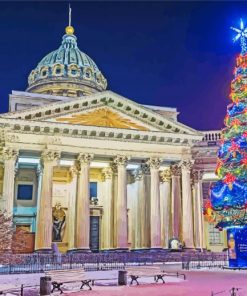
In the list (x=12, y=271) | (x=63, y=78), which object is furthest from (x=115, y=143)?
(x=63, y=78)

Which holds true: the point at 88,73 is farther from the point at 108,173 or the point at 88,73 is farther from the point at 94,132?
the point at 94,132

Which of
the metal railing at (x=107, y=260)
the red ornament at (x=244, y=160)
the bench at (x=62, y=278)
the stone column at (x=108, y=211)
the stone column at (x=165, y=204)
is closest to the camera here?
the bench at (x=62, y=278)

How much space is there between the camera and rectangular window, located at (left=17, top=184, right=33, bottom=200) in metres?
39.5

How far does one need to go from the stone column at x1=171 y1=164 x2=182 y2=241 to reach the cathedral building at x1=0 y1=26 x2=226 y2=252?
0.09 metres

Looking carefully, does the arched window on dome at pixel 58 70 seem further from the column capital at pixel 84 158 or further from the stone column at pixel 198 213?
the column capital at pixel 84 158

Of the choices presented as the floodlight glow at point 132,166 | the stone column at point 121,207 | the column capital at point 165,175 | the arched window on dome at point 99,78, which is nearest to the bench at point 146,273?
the stone column at point 121,207

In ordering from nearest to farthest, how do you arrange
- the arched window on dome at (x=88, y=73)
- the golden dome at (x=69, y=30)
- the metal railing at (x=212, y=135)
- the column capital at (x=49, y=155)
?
the column capital at (x=49, y=155)
the metal railing at (x=212, y=135)
the arched window on dome at (x=88, y=73)
the golden dome at (x=69, y=30)

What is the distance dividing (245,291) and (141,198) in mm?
24785

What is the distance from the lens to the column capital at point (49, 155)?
34281mm

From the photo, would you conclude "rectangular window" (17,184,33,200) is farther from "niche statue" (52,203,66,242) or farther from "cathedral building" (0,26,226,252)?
"niche statue" (52,203,66,242)

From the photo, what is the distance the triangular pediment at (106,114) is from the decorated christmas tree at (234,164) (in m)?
12.2

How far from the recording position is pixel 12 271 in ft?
80.2

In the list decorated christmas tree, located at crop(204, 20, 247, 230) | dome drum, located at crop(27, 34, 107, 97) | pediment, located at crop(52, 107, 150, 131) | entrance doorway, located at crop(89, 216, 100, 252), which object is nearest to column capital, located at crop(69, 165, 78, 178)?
pediment, located at crop(52, 107, 150, 131)

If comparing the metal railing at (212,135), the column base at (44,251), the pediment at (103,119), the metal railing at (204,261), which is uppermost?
the metal railing at (212,135)
